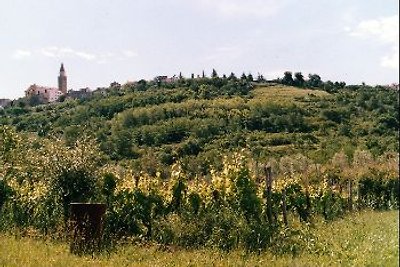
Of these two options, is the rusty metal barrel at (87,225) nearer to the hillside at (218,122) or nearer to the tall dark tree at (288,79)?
the hillside at (218,122)

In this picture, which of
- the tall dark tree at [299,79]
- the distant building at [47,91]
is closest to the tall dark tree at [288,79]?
the tall dark tree at [299,79]

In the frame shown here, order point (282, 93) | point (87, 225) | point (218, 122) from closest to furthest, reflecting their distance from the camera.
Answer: point (87, 225) → point (218, 122) → point (282, 93)

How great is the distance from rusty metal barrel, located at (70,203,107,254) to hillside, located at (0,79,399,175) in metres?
58.7

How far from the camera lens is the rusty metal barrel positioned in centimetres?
1150

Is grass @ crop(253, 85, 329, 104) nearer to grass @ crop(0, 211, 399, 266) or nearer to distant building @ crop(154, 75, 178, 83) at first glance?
distant building @ crop(154, 75, 178, 83)

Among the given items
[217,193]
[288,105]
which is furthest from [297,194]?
[288,105]

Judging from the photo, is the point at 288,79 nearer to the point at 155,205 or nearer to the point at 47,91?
the point at 47,91

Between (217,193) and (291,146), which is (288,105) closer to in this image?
(291,146)

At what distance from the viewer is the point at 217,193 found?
16312mm

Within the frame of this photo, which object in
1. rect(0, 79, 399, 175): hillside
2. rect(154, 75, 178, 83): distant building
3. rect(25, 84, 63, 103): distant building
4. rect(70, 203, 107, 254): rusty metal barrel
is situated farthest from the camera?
rect(25, 84, 63, 103): distant building

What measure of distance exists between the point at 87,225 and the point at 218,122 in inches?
3534

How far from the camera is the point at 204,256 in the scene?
11.3m

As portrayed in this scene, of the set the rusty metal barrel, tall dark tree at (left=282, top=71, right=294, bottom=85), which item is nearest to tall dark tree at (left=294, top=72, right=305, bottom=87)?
tall dark tree at (left=282, top=71, right=294, bottom=85)

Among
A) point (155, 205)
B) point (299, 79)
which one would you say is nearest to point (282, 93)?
point (299, 79)
